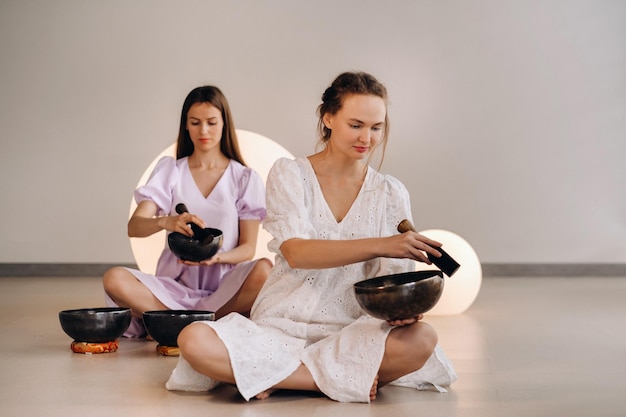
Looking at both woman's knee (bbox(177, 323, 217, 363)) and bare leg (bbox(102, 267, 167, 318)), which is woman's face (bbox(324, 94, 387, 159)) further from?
bare leg (bbox(102, 267, 167, 318))

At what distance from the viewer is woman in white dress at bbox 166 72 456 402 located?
2.37 m

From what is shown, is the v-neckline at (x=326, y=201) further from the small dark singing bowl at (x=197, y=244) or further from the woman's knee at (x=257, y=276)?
the woman's knee at (x=257, y=276)

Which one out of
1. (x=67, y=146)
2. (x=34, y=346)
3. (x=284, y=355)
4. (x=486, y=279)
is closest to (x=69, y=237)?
(x=67, y=146)

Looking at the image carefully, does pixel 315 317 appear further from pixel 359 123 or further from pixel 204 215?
pixel 204 215

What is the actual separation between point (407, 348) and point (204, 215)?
1.41 metres

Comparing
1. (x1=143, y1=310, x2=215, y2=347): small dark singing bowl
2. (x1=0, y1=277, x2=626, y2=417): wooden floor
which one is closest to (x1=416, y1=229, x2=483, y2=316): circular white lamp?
(x1=0, y1=277, x2=626, y2=417): wooden floor

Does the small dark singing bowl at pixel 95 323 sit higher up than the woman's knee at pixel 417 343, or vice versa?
the woman's knee at pixel 417 343

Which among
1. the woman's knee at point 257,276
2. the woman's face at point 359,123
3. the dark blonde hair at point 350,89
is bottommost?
the woman's knee at point 257,276

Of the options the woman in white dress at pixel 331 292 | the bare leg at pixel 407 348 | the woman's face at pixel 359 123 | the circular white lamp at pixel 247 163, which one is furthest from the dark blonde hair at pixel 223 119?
the bare leg at pixel 407 348

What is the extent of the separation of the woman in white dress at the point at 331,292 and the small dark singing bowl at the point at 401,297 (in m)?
0.07

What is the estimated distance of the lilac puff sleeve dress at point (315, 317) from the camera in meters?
2.38

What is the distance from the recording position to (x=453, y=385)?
2.60m

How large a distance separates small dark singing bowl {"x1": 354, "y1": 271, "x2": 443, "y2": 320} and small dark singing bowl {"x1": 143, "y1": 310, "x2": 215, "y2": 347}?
32.2 inches

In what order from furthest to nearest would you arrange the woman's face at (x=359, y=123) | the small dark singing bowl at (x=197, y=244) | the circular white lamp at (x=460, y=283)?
the circular white lamp at (x=460, y=283), the small dark singing bowl at (x=197, y=244), the woman's face at (x=359, y=123)
